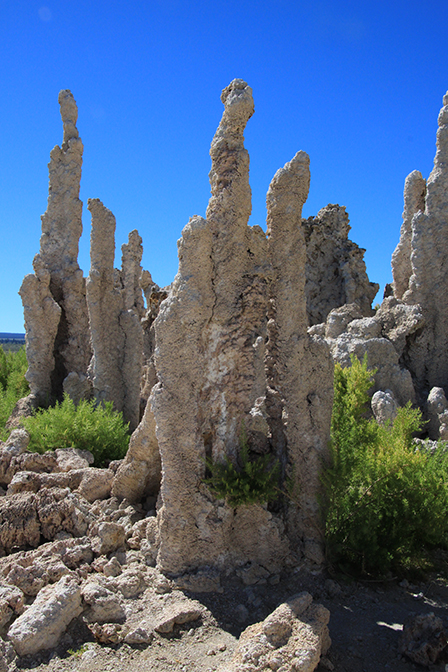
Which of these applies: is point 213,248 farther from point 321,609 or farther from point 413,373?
point 413,373

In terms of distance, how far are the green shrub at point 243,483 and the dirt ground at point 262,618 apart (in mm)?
725

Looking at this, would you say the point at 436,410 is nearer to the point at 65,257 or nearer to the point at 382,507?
the point at 382,507

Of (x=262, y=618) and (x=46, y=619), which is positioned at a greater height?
(x=46, y=619)

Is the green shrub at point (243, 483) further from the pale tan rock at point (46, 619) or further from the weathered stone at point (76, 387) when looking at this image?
the weathered stone at point (76, 387)

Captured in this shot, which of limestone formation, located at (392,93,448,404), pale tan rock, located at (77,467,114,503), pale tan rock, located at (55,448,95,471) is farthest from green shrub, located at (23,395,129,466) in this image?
limestone formation, located at (392,93,448,404)

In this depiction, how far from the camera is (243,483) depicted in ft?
15.0

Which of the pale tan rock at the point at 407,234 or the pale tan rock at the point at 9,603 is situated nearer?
the pale tan rock at the point at 9,603

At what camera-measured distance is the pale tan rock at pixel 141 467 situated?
228 inches

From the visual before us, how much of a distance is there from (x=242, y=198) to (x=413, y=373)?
5962mm

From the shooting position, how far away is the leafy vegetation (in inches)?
407

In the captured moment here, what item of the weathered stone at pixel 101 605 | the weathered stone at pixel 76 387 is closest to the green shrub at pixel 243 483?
the weathered stone at pixel 101 605

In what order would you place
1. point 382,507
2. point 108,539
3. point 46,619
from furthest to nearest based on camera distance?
1. point 382,507
2. point 108,539
3. point 46,619

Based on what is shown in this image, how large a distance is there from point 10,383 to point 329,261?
9.01 m

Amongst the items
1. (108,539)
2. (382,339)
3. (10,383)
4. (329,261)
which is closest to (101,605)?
(108,539)
